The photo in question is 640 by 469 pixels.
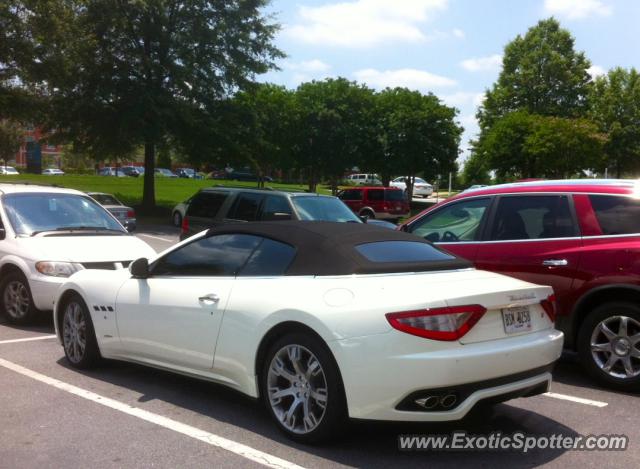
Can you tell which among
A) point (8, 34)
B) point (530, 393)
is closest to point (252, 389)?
point (530, 393)

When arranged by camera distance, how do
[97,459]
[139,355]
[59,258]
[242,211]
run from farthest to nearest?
[242,211], [59,258], [139,355], [97,459]

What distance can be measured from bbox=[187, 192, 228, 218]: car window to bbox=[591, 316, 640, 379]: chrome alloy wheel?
8798 millimetres

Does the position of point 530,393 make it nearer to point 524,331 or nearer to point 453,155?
point 524,331

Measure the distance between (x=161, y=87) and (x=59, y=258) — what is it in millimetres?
22690

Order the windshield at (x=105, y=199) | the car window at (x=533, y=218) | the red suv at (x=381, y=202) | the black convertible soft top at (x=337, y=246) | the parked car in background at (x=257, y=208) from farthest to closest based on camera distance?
the red suv at (x=381, y=202)
the windshield at (x=105, y=199)
the parked car in background at (x=257, y=208)
the car window at (x=533, y=218)
the black convertible soft top at (x=337, y=246)

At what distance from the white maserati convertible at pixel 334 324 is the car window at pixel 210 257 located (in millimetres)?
11

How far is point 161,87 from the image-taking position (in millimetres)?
29234

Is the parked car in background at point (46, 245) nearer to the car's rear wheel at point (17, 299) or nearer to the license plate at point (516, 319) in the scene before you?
the car's rear wheel at point (17, 299)

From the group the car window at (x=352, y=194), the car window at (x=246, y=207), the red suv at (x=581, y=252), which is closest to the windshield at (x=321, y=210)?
the car window at (x=246, y=207)

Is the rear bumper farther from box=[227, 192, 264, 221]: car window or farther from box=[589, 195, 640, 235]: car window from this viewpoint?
box=[227, 192, 264, 221]: car window

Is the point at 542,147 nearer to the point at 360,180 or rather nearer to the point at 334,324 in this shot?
the point at 360,180

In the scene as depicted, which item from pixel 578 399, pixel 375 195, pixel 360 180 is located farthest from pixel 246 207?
pixel 360 180

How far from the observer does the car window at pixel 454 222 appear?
7.26 m

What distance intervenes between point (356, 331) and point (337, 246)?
85 centimetres
